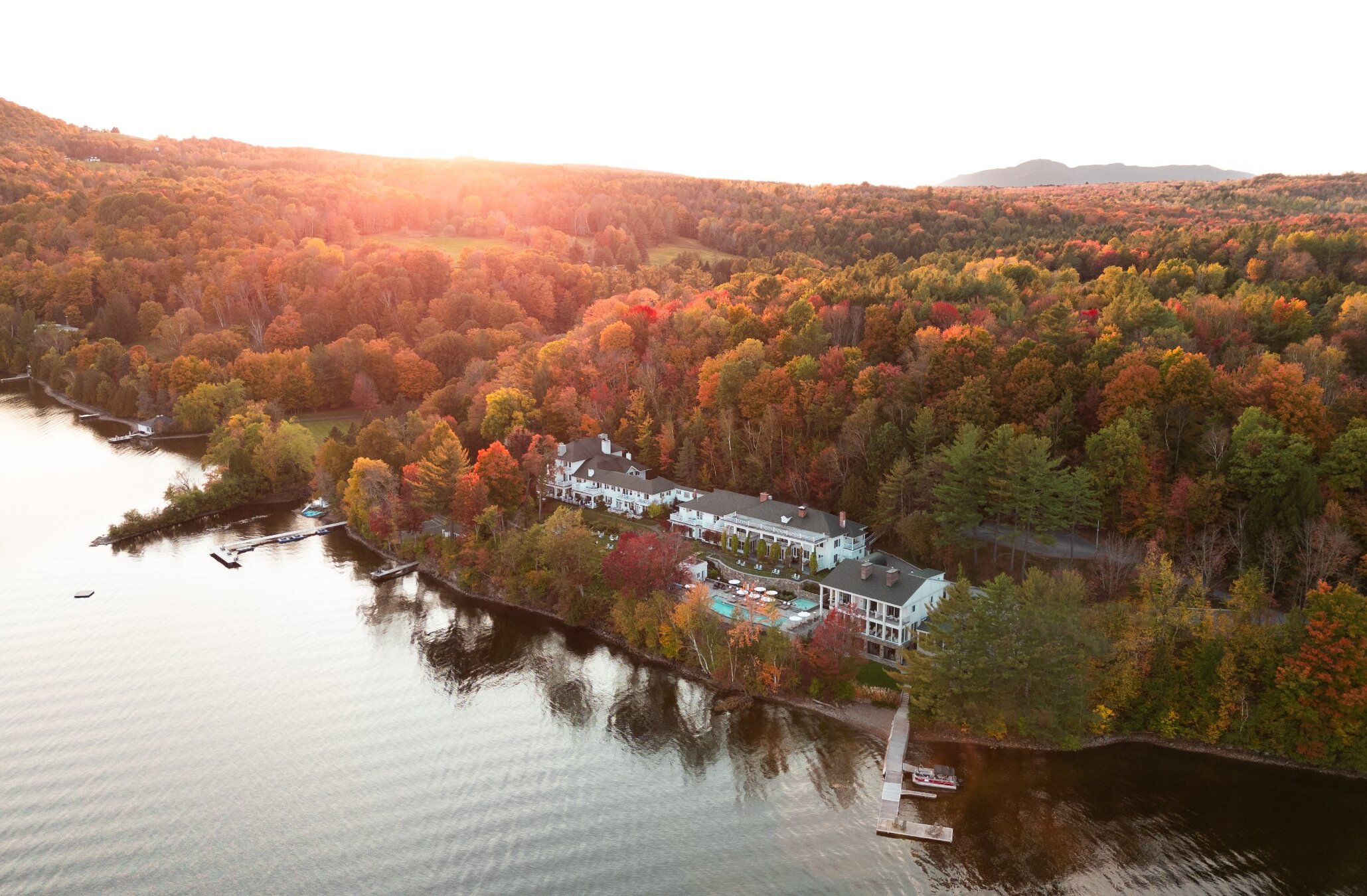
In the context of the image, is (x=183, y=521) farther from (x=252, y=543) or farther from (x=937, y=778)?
(x=937, y=778)

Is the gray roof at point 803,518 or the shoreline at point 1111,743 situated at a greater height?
the gray roof at point 803,518

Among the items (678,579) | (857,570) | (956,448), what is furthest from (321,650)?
(956,448)

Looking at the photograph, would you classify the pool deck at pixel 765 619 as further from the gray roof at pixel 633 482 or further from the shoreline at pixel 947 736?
the gray roof at pixel 633 482

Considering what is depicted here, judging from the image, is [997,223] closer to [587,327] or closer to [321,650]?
[587,327]

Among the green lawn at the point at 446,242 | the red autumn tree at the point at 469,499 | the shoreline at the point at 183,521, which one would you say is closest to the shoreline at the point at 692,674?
the red autumn tree at the point at 469,499

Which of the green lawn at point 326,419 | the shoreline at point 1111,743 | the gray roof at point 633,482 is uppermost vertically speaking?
the gray roof at point 633,482

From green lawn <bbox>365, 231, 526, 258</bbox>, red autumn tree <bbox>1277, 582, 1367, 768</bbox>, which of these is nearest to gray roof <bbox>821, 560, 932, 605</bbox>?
red autumn tree <bbox>1277, 582, 1367, 768</bbox>

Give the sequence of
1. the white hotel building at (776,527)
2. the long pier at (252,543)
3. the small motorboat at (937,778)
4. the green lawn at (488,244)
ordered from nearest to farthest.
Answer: the small motorboat at (937,778), the white hotel building at (776,527), the long pier at (252,543), the green lawn at (488,244)
